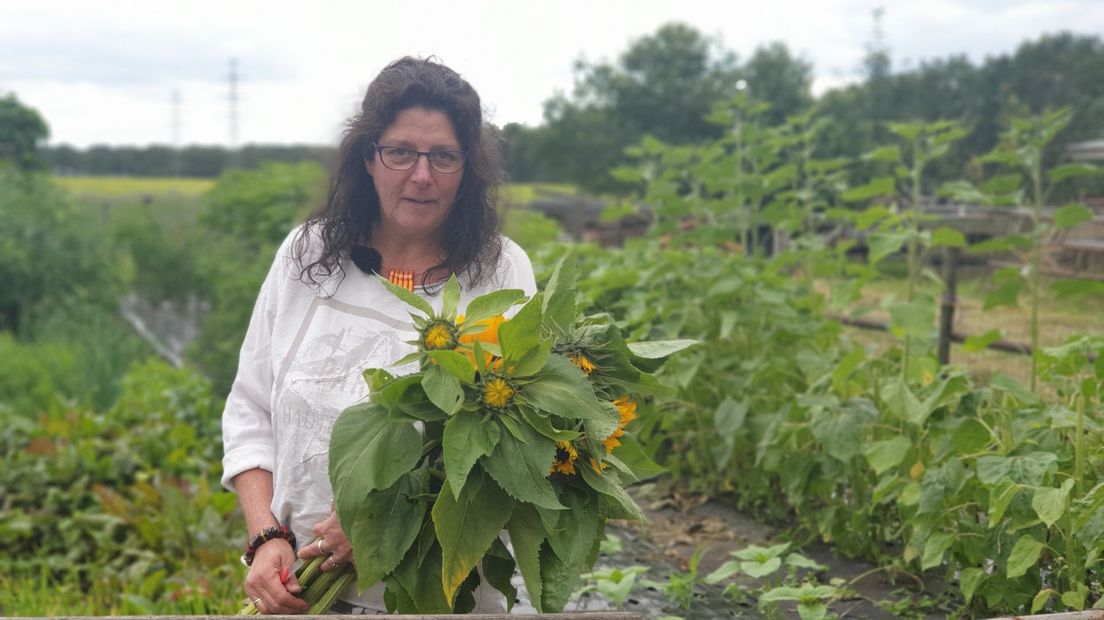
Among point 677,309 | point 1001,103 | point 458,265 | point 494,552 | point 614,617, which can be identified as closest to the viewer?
point 614,617

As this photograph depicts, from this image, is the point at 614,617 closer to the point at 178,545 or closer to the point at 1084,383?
the point at 1084,383

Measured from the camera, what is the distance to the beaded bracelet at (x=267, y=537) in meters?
1.94

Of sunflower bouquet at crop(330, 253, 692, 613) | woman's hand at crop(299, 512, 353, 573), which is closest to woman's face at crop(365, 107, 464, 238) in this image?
sunflower bouquet at crop(330, 253, 692, 613)

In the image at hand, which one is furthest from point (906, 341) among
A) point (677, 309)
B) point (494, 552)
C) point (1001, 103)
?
point (1001, 103)

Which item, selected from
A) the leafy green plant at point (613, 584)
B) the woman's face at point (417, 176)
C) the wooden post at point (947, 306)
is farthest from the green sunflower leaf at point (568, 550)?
the wooden post at point (947, 306)

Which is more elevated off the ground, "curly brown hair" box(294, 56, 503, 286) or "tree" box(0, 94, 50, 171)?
"tree" box(0, 94, 50, 171)

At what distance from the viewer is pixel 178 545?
4.54m

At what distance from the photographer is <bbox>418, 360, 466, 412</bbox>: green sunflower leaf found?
4.63ft

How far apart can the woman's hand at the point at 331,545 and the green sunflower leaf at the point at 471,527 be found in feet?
0.91

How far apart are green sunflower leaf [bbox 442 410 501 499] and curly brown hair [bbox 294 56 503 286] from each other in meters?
0.60

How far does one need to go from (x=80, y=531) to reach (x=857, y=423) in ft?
11.6

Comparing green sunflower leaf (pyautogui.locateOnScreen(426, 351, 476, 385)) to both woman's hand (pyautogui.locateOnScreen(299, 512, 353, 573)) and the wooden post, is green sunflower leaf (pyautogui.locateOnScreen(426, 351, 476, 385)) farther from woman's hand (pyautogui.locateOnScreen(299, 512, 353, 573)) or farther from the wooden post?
the wooden post

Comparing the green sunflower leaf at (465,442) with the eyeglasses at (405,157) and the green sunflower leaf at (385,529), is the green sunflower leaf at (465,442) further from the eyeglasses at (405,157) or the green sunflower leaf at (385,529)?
the eyeglasses at (405,157)

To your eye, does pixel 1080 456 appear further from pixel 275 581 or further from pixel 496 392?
pixel 275 581
